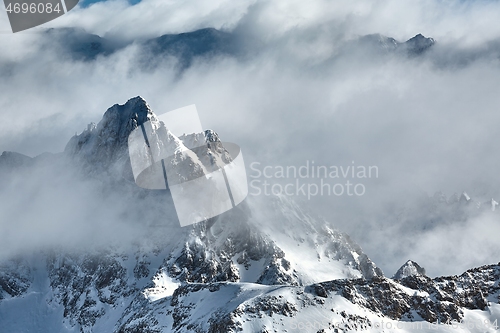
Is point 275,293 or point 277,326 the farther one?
point 275,293

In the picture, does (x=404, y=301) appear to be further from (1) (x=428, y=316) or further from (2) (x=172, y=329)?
(2) (x=172, y=329)

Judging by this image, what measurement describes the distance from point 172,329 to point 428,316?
252 ft

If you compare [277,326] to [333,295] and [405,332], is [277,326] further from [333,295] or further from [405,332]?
[405,332]

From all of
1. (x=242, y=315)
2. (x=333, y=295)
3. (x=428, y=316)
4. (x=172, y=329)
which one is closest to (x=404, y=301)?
(x=428, y=316)

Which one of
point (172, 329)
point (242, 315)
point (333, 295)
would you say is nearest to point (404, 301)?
point (333, 295)

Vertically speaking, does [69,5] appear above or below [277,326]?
above

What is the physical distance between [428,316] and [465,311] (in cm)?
1405

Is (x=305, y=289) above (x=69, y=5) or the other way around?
the other way around

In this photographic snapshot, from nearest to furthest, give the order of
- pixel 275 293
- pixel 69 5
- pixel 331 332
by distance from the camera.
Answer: pixel 69 5, pixel 331 332, pixel 275 293

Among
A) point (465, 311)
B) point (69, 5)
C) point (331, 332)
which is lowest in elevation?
point (465, 311)

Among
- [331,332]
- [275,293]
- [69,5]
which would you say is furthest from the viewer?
[275,293]

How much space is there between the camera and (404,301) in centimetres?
19700

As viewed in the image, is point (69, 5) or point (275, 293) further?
point (275, 293)

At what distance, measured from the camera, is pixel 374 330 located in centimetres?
18350
